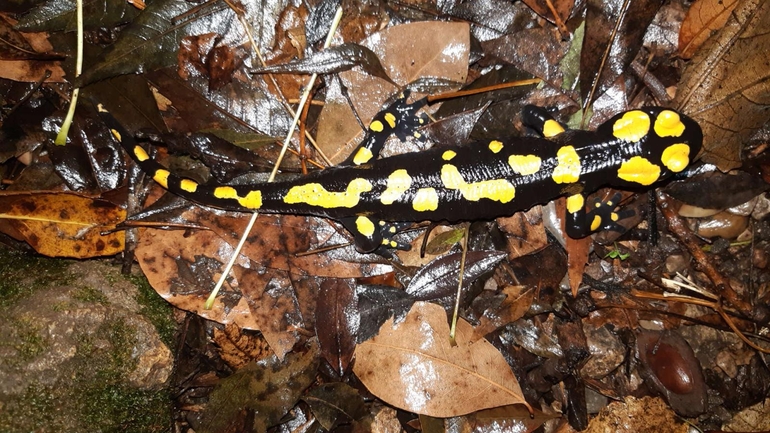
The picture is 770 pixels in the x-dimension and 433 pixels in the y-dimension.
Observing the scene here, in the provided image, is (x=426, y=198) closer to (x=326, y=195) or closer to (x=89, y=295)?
(x=326, y=195)

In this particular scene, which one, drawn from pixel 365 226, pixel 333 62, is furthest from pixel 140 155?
pixel 365 226

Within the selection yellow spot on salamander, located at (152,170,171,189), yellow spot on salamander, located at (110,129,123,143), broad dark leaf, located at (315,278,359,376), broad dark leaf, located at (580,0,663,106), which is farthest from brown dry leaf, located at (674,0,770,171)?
yellow spot on salamander, located at (110,129,123,143)

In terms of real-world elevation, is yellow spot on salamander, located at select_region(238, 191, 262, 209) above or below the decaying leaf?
above

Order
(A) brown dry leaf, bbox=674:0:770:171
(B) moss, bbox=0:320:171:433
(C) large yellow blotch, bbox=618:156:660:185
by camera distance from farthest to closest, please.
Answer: (C) large yellow blotch, bbox=618:156:660:185 < (A) brown dry leaf, bbox=674:0:770:171 < (B) moss, bbox=0:320:171:433

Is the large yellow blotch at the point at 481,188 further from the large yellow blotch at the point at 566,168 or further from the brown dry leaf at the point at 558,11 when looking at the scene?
the brown dry leaf at the point at 558,11

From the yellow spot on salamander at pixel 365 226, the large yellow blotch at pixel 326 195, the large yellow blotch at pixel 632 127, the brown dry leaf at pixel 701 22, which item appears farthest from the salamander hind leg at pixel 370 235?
the brown dry leaf at pixel 701 22

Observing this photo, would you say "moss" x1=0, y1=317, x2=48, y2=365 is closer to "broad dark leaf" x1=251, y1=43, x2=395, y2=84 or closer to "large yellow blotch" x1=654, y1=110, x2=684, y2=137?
"broad dark leaf" x1=251, y1=43, x2=395, y2=84
